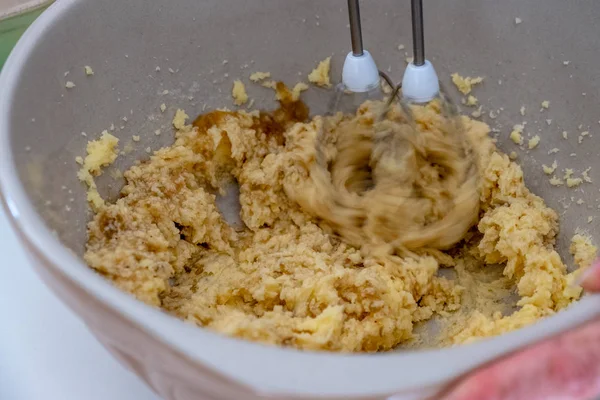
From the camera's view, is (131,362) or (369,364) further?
(131,362)

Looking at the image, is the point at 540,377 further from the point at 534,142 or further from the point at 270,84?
the point at 270,84

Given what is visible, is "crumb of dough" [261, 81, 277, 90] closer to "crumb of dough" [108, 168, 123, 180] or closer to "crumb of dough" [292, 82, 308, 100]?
"crumb of dough" [292, 82, 308, 100]

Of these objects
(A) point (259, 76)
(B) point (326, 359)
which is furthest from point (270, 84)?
(B) point (326, 359)

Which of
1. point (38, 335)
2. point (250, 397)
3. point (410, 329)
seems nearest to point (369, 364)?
point (250, 397)

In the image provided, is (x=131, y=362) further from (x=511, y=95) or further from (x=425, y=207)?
(x=511, y=95)

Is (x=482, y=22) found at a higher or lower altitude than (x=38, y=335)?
higher

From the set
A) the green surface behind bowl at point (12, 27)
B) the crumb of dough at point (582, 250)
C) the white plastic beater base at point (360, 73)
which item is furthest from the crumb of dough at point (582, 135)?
the green surface behind bowl at point (12, 27)

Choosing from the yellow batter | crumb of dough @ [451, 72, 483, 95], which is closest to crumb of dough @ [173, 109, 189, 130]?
the yellow batter
